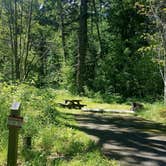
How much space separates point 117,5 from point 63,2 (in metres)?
15.8

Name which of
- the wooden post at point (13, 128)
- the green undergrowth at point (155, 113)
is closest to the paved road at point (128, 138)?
the green undergrowth at point (155, 113)

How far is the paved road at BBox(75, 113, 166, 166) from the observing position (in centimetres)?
794

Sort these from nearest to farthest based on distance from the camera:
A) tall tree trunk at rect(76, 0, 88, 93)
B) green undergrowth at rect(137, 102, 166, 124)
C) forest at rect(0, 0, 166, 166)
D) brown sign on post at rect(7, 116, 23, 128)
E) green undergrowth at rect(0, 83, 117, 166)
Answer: brown sign on post at rect(7, 116, 23, 128)
green undergrowth at rect(0, 83, 117, 166)
forest at rect(0, 0, 166, 166)
green undergrowth at rect(137, 102, 166, 124)
tall tree trunk at rect(76, 0, 88, 93)

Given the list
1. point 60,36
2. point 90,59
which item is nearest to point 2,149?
point 90,59

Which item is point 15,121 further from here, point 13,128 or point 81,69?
point 81,69

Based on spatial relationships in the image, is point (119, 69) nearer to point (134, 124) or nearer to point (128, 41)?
point (128, 41)

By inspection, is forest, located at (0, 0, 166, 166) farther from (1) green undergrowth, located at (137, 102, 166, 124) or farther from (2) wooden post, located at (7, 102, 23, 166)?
(2) wooden post, located at (7, 102, 23, 166)

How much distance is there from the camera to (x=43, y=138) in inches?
329

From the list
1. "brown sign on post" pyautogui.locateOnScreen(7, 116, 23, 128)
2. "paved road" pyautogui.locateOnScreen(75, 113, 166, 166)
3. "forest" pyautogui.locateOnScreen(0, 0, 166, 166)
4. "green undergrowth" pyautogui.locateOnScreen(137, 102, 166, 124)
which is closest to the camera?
"brown sign on post" pyautogui.locateOnScreen(7, 116, 23, 128)

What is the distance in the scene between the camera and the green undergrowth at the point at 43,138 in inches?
277

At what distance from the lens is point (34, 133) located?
8555 millimetres

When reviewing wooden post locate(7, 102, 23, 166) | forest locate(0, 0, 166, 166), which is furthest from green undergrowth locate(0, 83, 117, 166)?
wooden post locate(7, 102, 23, 166)

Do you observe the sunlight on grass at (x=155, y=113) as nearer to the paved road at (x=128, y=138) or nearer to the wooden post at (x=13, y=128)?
the paved road at (x=128, y=138)

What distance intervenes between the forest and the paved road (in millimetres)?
455
